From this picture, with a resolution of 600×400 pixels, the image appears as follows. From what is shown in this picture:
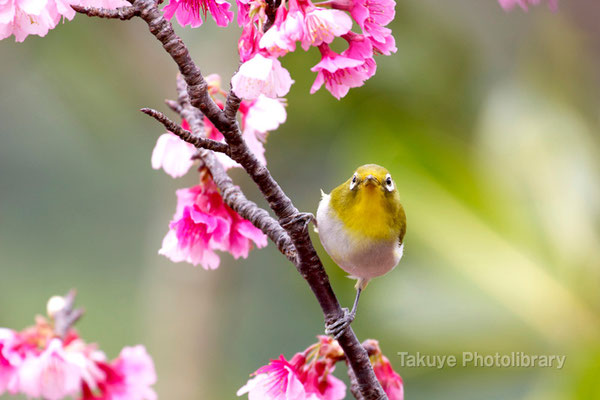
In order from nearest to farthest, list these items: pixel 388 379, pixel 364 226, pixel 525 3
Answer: pixel 525 3, pixel 388 379, pixel 364 226

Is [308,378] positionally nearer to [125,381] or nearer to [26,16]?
[125,381]

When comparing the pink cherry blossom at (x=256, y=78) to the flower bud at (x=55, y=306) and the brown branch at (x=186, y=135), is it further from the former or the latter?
the flower bud at (x=55, y=306)

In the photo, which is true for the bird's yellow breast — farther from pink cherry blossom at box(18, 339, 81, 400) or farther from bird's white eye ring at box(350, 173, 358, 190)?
pink cherry blossom at box(18, 339, 81, 400)

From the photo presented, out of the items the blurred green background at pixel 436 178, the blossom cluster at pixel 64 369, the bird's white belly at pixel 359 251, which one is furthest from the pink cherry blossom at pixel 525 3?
the blurred green background at pixel 436 178

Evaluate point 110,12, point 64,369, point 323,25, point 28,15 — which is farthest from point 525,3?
point 64,369

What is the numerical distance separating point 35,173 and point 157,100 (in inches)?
59.6

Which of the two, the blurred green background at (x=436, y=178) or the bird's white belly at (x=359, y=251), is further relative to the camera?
the blurred green background at (x=436, y=178)

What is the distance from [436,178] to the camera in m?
2.32

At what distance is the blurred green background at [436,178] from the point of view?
222 cm

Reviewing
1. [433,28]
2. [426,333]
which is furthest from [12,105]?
[426,333]

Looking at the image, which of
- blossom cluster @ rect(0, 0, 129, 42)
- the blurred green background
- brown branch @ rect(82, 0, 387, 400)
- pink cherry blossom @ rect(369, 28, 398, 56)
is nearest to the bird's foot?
brown branch @ rect(82, 0, 387, 400)

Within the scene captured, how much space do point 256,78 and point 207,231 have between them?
28 cm

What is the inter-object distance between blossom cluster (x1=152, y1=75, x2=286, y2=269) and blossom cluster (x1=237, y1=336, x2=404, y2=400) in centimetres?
13

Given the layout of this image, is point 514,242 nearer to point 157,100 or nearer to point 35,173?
point 157,100
